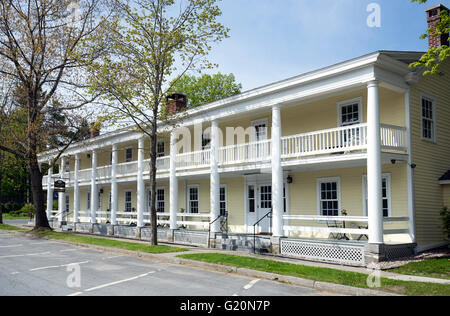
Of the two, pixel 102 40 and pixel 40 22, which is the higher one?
pixel 40 22

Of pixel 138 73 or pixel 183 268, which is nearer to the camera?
pixel 183 268

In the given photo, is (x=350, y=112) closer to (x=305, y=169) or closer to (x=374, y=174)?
(x=305, y=169)

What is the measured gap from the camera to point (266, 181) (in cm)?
1869

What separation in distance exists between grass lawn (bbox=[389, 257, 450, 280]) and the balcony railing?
3.61 meters

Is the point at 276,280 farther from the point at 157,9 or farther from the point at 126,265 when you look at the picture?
the point at 157,9

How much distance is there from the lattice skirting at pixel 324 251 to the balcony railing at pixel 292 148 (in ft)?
10.1

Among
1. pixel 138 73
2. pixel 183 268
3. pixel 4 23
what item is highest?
pixel 4 23

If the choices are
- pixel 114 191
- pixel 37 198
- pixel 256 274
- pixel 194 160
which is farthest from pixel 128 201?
pixel 256 274

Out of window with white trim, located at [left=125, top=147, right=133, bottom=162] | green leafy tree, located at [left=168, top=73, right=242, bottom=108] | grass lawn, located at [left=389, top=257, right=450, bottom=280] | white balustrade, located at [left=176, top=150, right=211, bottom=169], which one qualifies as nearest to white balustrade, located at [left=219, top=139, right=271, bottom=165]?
white balustrade, located at [left=176, top=150, right=211, bottom=169]

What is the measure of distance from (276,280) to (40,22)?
21.1 metres

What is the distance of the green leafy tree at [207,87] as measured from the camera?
1850 inches

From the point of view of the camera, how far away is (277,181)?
1501 centimetres
